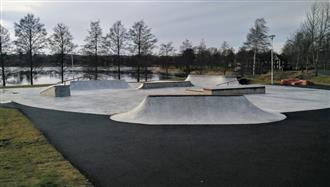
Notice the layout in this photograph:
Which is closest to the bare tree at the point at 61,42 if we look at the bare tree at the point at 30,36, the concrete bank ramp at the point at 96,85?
the bare tree at the point at 30,36

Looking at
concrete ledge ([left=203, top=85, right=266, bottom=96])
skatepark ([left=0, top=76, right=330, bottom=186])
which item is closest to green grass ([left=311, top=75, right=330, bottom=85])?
concrete ledge ([left=203, top=85, right=266, bottom=96])

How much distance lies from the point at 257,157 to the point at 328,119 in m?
6.13

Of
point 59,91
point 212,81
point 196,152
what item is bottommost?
point 196,152

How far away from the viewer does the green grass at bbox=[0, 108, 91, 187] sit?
4594 millimetres

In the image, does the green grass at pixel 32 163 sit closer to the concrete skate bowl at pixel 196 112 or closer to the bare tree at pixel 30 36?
the concrete skate bowl at pixel 196 112

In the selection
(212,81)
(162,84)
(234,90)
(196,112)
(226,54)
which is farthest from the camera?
(226,54)

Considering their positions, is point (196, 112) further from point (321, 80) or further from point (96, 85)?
point (321, 80)

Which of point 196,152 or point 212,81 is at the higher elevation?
point 212,81

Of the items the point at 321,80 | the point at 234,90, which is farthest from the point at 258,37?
the point at 234,90

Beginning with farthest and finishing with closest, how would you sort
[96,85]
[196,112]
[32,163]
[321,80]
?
[321,80], [96,85], [196,112], [32,163]

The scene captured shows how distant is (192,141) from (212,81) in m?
21.3

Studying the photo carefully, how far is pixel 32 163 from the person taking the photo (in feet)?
18.1

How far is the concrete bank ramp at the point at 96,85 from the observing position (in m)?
23.9

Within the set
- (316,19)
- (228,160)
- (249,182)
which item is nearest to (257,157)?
(228,160)
